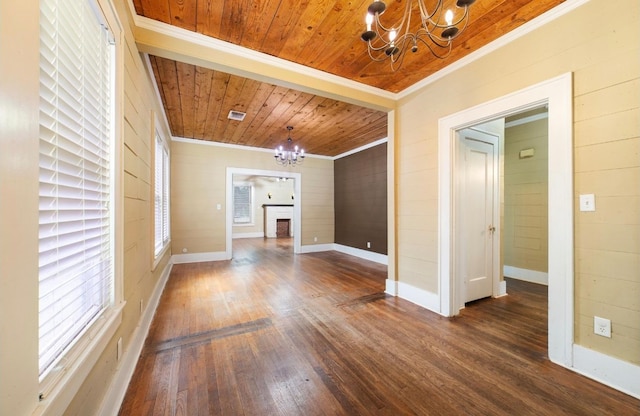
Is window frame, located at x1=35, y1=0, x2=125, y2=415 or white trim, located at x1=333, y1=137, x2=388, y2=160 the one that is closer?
window frame, located at x1=35, y1=0, x2=125, y2=415

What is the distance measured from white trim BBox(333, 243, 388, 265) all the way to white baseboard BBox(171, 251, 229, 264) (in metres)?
2.95

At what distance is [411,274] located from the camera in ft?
10.3

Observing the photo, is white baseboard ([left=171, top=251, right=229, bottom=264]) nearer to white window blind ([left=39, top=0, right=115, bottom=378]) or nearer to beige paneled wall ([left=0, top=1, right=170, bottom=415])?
white window blind ([left=39, top=0, right=115, bottom=378])

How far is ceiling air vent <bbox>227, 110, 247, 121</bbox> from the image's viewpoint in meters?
3.76

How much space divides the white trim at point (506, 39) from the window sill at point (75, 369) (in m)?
3.57

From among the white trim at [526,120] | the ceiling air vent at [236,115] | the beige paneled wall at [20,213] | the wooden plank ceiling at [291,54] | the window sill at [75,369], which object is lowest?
the window sill at [75,369]

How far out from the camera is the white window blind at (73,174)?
0.86 metres

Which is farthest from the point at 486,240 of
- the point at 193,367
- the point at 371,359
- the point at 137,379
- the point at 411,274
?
the point at 137,379

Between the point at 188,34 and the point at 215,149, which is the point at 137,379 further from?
the point at 215,149

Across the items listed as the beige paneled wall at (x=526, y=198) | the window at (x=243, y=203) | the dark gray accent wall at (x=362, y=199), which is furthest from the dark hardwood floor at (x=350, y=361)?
the window at (x=243, y=203)

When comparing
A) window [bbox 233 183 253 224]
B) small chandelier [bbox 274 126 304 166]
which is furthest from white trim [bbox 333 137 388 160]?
window [bbox 233 183 253 224]

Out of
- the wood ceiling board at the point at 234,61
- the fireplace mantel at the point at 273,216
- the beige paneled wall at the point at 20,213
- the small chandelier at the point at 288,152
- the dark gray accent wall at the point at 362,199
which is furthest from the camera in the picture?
the fireplace mantel at the point at 273,216

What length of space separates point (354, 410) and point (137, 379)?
4.93 feet

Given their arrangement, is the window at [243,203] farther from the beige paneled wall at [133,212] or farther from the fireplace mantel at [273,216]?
the beige paneled wall at [133,212]
